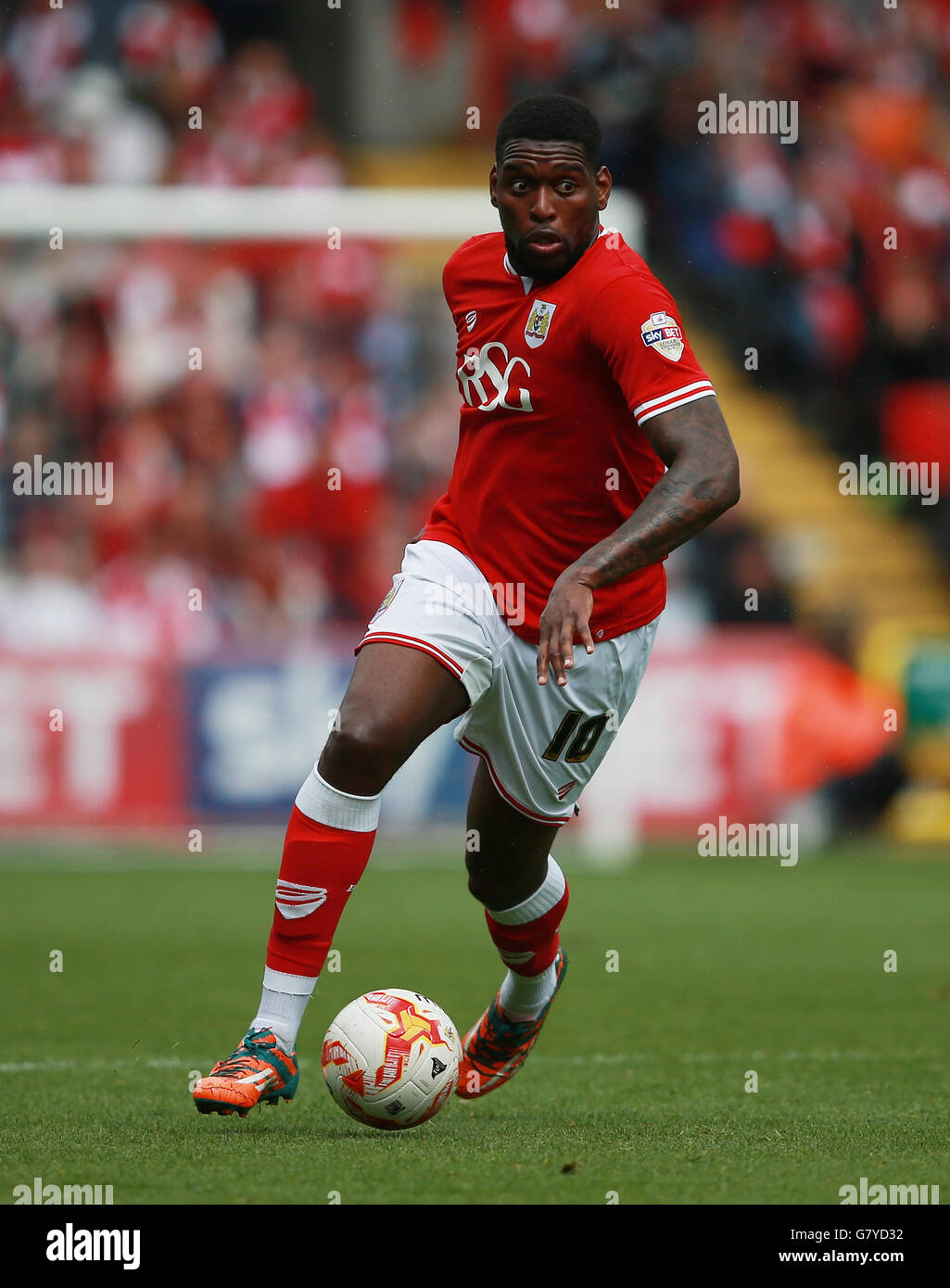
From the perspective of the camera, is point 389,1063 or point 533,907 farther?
point 533,907

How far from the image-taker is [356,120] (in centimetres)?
1722

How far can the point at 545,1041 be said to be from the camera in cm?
601

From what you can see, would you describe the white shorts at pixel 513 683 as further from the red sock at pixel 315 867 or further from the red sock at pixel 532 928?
the red sock at pixel 315 867

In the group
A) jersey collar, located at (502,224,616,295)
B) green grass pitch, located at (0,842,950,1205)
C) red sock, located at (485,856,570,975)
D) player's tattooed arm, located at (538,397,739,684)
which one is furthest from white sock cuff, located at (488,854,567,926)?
jersey collar, located at (502,224,616,295)

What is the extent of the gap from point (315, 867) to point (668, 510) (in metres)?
1.14

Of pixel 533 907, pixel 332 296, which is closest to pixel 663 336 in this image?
pixel 533 907

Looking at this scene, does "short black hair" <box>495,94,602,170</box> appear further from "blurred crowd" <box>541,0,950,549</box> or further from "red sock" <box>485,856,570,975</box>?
"blurred crowd" <box>541,0,950,549</box>

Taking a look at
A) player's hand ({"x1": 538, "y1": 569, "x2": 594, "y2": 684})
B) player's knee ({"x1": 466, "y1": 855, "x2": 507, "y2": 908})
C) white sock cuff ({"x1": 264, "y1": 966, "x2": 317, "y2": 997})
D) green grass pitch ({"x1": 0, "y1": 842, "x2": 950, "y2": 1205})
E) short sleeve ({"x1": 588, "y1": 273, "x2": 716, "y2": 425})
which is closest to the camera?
green grass pitch ({"x1": 0, "y1": 842, "x2": 950, "y2": 1205})

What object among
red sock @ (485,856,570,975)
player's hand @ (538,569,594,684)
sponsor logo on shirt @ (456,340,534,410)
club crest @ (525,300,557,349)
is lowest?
red sock @ (485,856,570,975)

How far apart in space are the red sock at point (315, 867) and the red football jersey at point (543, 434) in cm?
65

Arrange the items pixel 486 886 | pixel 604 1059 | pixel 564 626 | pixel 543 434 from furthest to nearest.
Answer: pixel 604 1059 → pixel 486 886 → pixel 543 434 → pixel 564 626

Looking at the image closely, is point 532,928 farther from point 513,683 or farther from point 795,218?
point 795,218

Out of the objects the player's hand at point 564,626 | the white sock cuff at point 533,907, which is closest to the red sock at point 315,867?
the player's hand at point 564,626

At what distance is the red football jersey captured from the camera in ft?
15.0
